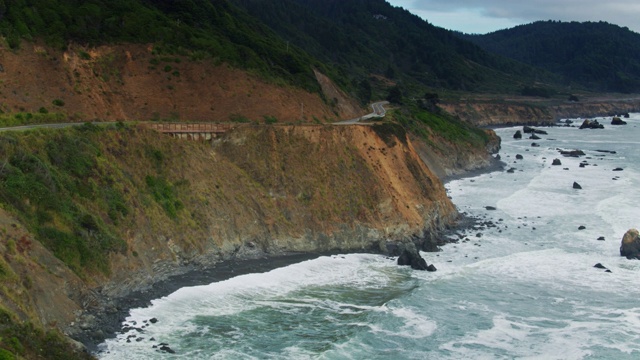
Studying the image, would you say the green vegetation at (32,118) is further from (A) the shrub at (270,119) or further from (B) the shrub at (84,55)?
(A) the shrub at (270,119)

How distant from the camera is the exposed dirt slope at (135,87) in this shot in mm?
52500

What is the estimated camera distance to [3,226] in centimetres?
3152

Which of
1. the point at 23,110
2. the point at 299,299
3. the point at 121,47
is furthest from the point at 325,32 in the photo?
the point at 299,299

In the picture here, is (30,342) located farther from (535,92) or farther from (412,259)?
(535,92)

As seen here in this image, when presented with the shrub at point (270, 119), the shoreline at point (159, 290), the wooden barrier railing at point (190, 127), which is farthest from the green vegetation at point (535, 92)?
the shoreline at point (159, 290)

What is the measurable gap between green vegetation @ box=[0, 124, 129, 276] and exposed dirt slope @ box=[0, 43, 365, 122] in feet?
42.0

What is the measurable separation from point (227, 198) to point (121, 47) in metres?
20.8

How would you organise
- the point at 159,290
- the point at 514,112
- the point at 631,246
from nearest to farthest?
the point at 159,290
the point at 631,246
the point at 514,112

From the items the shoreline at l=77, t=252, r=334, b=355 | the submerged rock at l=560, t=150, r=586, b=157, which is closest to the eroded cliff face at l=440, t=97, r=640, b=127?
the submerged rock at l=560, t=150, r=586, b=157

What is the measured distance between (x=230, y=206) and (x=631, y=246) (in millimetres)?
27995

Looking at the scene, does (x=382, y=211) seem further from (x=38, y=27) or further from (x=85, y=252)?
(x=38, y=27)

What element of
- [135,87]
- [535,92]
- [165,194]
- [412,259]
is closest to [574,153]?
[412,259]

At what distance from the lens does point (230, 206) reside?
45906mm

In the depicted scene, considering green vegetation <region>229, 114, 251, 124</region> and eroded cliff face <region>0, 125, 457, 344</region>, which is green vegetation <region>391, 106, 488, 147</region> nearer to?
eroded cliff face <region>0, 125, 457, 344</region>
